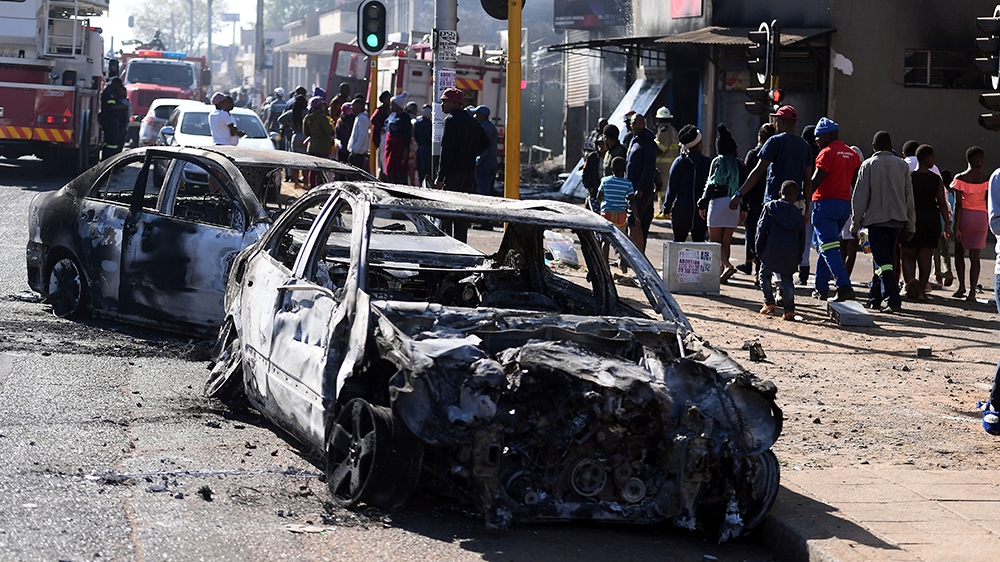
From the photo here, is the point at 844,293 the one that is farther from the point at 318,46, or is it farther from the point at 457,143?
the point at 318,46

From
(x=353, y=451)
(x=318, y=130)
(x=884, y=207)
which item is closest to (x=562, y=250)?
(x=884, y=207)

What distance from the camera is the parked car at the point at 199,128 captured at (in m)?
21.6

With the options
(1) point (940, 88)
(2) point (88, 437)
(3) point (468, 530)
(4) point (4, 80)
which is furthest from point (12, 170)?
(3) point (468, 530)

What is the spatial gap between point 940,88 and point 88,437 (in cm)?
1940

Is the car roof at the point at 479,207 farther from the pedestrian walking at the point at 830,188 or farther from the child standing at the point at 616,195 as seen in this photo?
the child standing at the point at 616,195

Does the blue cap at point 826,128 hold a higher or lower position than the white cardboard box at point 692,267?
higher

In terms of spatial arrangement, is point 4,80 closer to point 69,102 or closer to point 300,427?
A: point 69,102

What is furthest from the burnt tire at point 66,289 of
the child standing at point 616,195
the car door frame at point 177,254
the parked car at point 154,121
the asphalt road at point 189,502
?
the parked car at point 154,121

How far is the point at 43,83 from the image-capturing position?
22953 mm

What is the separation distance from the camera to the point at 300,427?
596 cm

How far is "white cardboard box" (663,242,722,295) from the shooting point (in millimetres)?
13125

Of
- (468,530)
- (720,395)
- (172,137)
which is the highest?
(172,137)

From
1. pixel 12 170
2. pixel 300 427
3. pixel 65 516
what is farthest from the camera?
pixel 12 170

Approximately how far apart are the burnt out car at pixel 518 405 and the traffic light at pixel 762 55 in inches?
381
